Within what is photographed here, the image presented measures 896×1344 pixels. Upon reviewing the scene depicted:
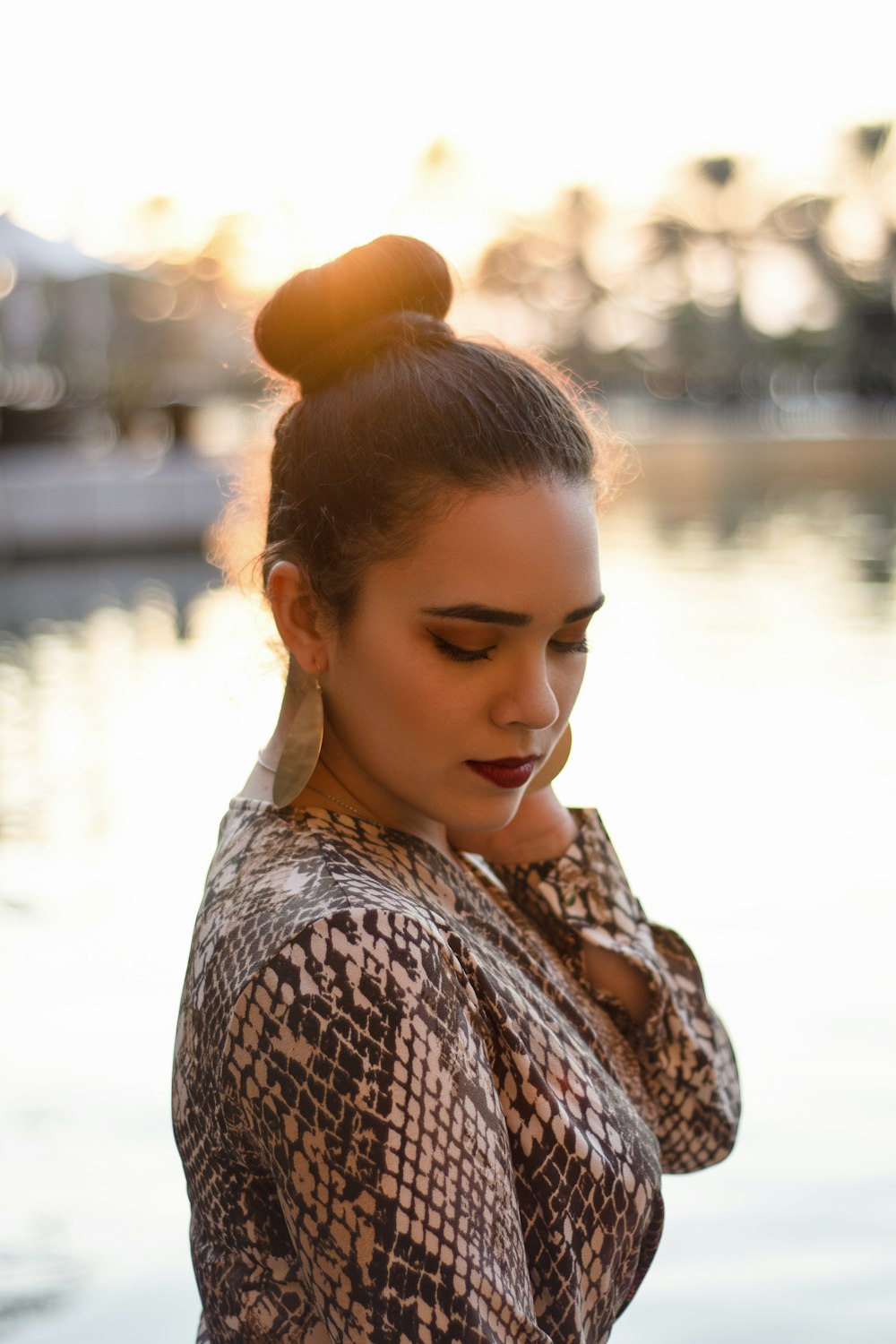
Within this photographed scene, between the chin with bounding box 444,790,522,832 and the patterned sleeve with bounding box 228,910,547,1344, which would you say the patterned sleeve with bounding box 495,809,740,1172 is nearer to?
the chin with bounding box 444,790,522,832

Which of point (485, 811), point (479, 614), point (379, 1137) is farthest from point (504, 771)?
point (379, 1137)

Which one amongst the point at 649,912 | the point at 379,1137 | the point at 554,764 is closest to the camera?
the point at 379,1137

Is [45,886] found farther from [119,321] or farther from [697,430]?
[119,321]

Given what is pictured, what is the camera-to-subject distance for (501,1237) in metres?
1.05

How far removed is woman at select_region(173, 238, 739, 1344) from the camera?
1.02m

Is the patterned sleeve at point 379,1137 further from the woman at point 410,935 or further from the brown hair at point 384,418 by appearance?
the brown hair at point 384,418

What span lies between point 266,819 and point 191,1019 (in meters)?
0.17

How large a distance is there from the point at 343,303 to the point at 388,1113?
0.71 meters

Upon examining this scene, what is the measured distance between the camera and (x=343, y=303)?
140 centimetres

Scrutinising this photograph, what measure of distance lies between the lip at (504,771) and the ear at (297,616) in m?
0.16

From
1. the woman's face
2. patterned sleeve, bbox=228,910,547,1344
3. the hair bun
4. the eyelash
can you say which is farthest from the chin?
the hair bun

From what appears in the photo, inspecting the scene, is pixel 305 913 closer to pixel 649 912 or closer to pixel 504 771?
pixel 504 771

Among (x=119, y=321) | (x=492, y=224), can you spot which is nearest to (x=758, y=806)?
(x=119, y=321)

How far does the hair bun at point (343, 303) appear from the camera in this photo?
1.39m
